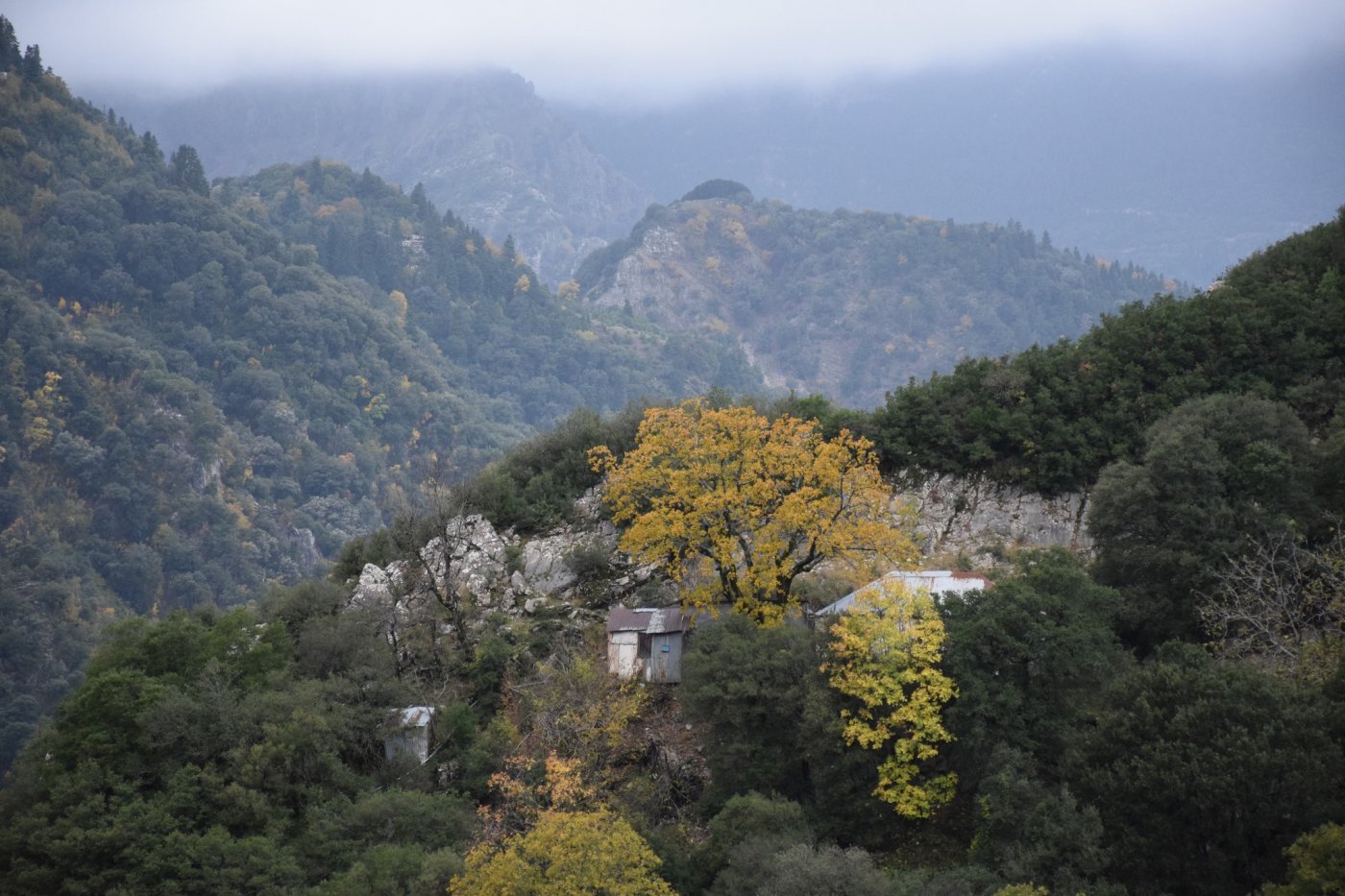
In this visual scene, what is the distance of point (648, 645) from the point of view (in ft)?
100

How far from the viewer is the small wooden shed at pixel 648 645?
30197 millimetres

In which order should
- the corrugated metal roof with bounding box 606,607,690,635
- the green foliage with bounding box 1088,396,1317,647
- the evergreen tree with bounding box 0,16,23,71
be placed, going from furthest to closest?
the evergreen tree with bounding box 0,16,23,71, the corrugated metal roof with bounding box 606,607,690,635, the green foliage with bounding box 1088,396,1317,647

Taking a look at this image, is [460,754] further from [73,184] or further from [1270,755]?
[73,184]

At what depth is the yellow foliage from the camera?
21.2m

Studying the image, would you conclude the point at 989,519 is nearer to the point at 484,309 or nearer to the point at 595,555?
the point at 595,555

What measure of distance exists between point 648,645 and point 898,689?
8394mm

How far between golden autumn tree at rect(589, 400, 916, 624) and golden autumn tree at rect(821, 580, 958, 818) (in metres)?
3.65

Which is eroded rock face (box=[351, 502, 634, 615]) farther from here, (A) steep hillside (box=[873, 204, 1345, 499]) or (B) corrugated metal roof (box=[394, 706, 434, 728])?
(A) steep hillside (box=[873, 204, 1345, 499])

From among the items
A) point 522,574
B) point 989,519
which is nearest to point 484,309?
point 522,574

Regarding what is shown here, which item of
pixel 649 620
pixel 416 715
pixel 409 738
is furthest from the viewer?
pixel 649 620

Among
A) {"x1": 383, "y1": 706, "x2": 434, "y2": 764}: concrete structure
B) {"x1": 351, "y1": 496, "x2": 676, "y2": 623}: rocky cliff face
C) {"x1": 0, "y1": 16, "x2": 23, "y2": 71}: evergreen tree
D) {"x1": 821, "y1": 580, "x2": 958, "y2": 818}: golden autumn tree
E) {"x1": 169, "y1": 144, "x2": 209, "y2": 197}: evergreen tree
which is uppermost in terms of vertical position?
{"x1": 0, "y1": 16, "x2": 23, "y2": 71}: evergreen tree

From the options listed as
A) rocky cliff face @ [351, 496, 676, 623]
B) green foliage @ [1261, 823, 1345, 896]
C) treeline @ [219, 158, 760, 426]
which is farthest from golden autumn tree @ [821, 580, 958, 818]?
treeline @ [219, 158, 760, 426]

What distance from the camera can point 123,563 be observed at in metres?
97.0

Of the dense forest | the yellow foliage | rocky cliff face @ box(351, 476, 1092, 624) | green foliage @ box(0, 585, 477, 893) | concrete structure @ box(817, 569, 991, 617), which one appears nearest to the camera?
the dense forest
